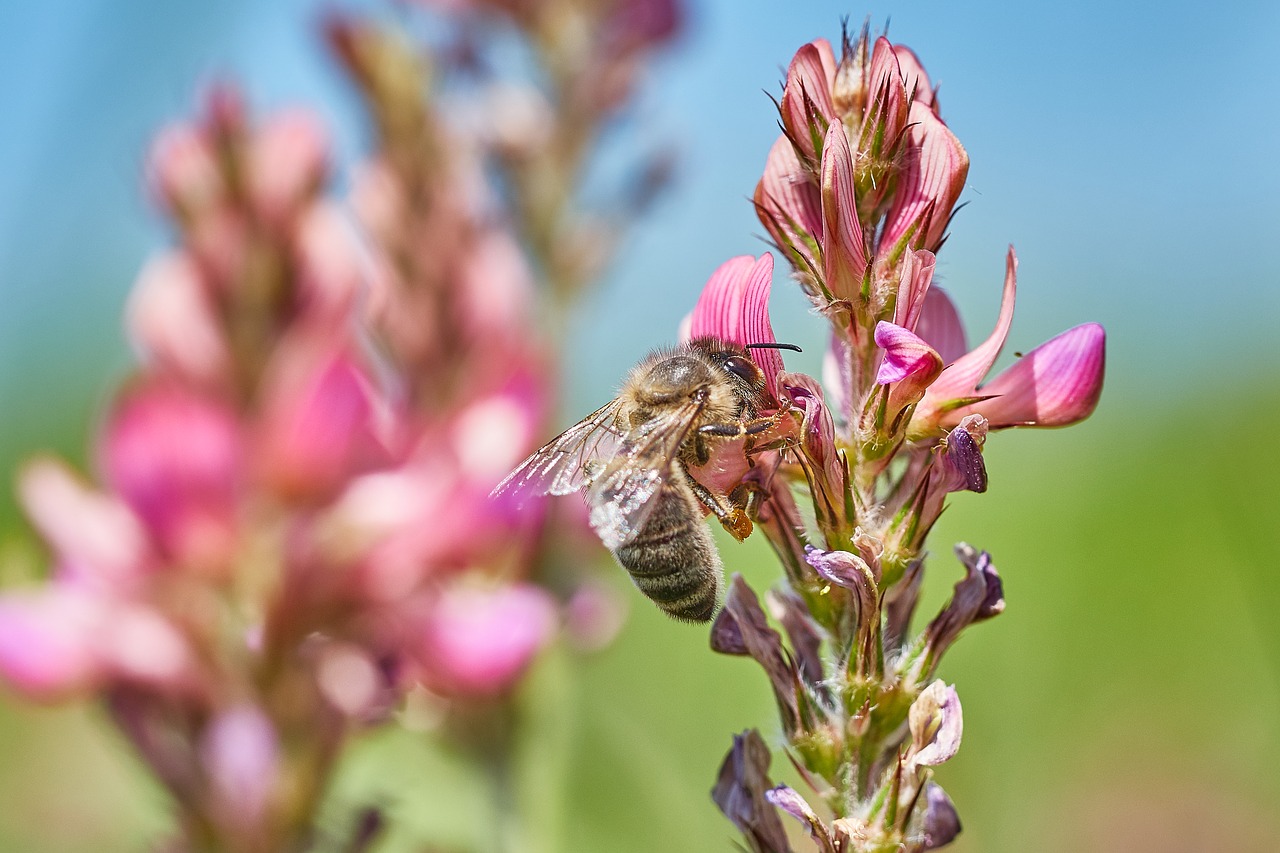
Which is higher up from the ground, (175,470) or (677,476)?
(175,470)

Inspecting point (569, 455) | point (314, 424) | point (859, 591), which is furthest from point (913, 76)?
point (314, 424)

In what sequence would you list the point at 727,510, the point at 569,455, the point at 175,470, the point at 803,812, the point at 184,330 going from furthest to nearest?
the point at 184,330 < the point at 175,470 < the point at 569,455 < the point at 727,510 < the point at 803,812

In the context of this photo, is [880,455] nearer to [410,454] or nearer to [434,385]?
[410,454]

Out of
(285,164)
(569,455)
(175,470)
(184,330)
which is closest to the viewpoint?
(569,455)

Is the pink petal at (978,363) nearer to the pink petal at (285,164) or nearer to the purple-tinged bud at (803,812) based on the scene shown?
the purple-tinged bud at (803,812)

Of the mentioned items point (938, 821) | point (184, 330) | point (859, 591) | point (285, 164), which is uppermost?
point (285, 164)

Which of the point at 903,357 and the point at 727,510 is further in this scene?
the point at 727,510

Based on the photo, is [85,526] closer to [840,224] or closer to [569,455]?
[569,455]

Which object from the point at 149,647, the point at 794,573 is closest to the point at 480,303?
the point at 149,647
